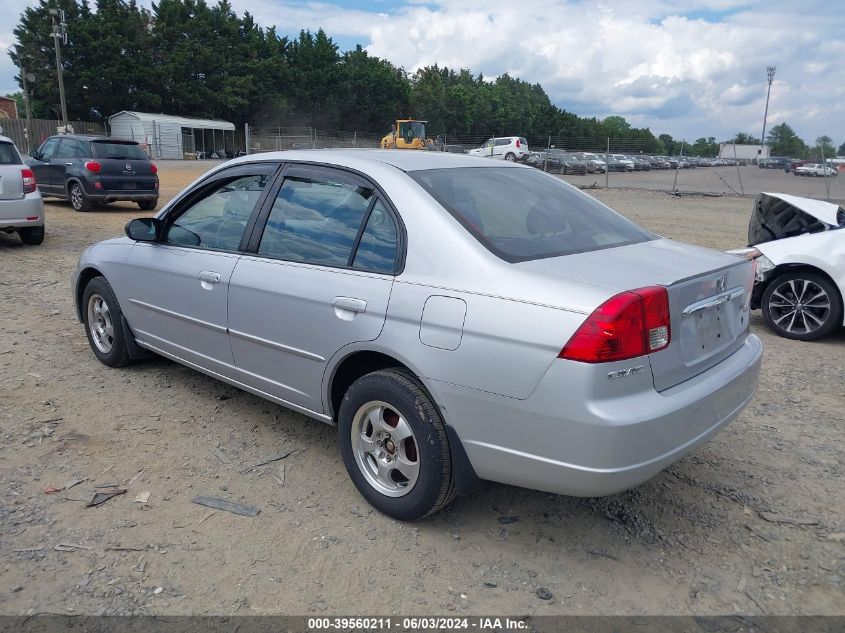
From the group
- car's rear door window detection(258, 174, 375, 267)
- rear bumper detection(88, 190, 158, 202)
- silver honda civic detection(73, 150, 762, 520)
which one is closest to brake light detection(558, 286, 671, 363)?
silver honda civic detection(73, 150, 762, 520)

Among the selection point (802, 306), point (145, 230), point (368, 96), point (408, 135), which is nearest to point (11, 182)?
point (145, 230)

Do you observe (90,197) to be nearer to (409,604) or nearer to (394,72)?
(409,604)

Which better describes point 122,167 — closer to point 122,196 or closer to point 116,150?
point 116,150

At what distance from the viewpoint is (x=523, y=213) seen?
3520 millimetres

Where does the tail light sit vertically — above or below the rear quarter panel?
above

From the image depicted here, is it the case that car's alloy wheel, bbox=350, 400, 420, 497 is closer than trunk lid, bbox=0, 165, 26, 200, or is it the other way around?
car's alloy wheel, bbox=350, 400, 420, 497

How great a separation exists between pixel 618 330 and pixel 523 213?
112 centimetres

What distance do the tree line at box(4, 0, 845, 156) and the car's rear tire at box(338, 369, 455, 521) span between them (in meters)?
41.8

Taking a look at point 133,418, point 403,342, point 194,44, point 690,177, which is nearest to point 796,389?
point 403,342

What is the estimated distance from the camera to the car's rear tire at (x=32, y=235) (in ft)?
34.3

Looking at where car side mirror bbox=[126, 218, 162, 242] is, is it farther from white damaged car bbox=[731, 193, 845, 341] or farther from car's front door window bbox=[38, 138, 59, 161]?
car's front door window bbox=[38, 138, 59, 161]

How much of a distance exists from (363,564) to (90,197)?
43.6 feet

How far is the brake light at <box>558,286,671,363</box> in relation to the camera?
101 inches

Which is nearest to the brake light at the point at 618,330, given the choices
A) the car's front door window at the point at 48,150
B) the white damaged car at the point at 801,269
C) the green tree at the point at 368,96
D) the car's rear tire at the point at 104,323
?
the car's rear tire at the point at 104,323
